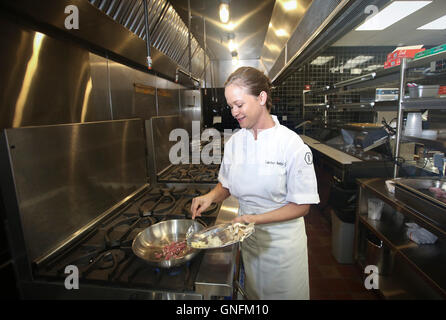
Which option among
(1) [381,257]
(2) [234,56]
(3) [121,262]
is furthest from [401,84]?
(2) [234,56]

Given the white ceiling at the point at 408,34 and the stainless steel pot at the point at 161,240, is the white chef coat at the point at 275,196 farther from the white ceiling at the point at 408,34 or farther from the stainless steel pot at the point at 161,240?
the white ceiling at the point at 408,34

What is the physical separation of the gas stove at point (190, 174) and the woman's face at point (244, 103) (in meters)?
0.99

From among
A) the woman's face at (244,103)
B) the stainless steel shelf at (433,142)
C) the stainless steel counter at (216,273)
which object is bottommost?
the stainless steel counter at (216,273)

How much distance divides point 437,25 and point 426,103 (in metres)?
3.90

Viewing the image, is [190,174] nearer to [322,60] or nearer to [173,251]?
[173,251]

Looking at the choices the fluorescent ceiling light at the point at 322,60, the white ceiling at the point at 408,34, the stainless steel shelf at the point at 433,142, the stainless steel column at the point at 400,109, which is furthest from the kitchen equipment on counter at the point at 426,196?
the fluorescent ceiling light at the point at 322,60

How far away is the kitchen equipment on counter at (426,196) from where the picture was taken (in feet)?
4.38

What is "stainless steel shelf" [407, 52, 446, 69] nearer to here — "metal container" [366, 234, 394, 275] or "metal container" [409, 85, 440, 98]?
"metal container" [409, 85, 440, 98]

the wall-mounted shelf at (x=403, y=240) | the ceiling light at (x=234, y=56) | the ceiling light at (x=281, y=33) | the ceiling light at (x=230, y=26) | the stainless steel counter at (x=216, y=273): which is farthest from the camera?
the ceiling light at (x=234, y=56)

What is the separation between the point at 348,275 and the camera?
2.40 meters

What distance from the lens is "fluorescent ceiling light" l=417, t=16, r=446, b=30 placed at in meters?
3.99

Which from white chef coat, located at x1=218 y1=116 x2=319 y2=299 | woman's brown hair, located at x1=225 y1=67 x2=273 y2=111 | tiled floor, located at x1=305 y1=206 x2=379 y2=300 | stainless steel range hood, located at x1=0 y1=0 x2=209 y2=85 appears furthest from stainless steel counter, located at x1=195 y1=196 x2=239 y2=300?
tiled floor, located at x1=305 y1=206 x2=379 y2=300
